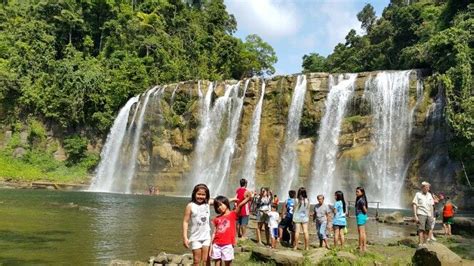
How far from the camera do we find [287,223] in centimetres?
1255

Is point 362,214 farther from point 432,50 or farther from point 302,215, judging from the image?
point 432,50

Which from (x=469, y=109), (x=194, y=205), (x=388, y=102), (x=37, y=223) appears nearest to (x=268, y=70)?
(x=388, y=102)

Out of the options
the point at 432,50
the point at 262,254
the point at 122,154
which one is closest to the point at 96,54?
the point at 122,154

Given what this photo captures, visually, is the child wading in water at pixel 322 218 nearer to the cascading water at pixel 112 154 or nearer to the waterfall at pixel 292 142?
the waterfall at pixel 292 142

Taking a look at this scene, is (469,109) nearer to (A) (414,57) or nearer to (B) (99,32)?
(A) (414,57)

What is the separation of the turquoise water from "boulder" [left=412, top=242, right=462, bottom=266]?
18.8 ft

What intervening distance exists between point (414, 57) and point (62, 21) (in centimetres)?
3513

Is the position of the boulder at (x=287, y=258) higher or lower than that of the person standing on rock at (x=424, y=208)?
lower

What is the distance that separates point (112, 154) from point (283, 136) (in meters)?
16.2

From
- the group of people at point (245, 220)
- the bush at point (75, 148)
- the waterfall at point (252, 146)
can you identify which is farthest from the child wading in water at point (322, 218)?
the bush at point (75, 148)

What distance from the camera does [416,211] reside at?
1130 centimetres

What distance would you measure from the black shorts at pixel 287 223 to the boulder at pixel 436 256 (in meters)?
4.46

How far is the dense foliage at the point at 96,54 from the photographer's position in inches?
1791

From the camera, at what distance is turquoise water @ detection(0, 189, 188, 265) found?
415 inches
